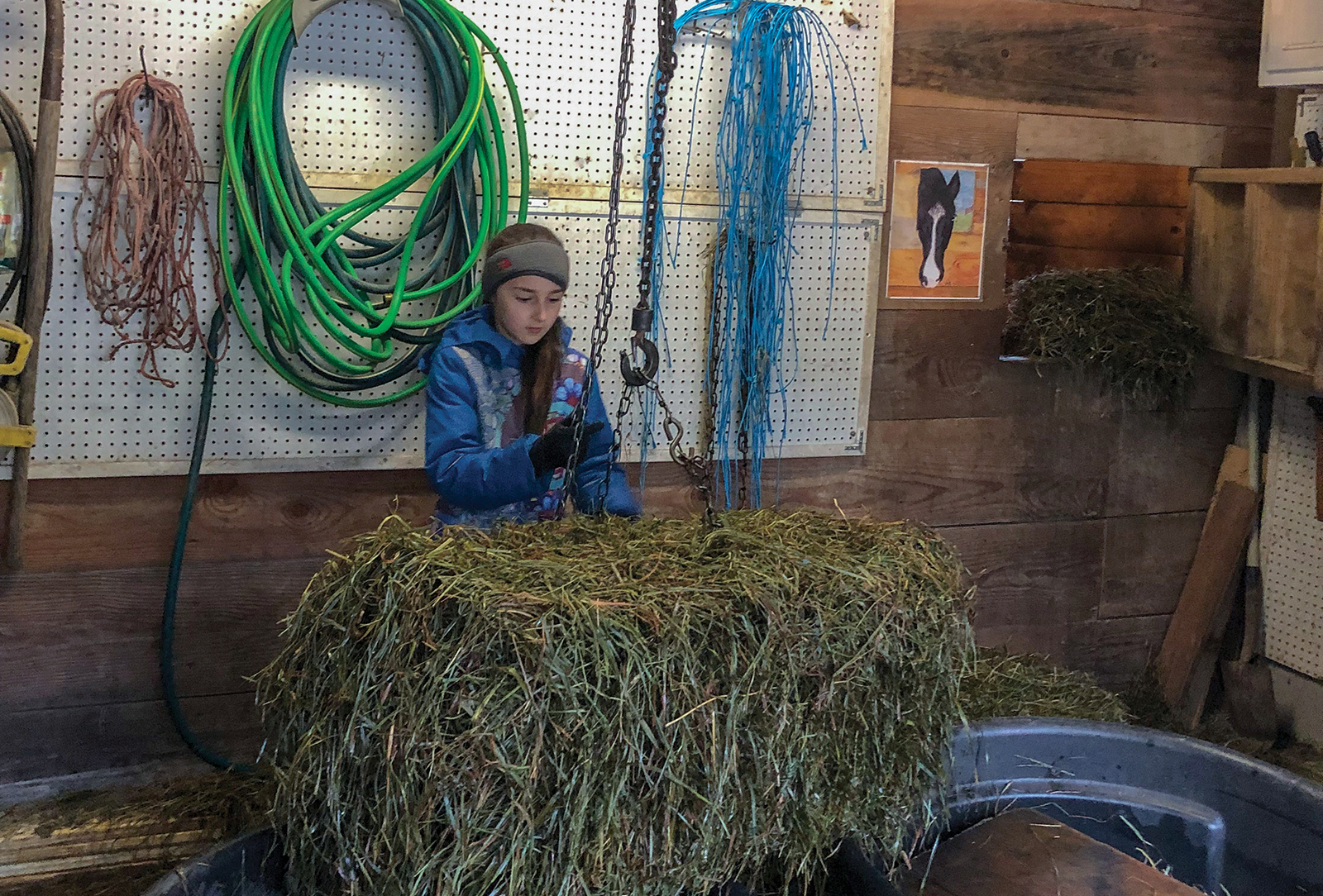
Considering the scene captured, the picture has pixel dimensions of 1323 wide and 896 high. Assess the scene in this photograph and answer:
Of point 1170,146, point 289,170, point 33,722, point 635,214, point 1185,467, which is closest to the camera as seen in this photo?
point 289,170

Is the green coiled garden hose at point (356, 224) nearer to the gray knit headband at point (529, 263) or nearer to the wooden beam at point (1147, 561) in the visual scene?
the gray knit headband at point (529, 263)

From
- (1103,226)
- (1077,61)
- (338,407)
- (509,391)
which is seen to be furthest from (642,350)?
(1103,226)

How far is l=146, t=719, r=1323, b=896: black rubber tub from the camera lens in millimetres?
1875

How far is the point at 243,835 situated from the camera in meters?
1.64

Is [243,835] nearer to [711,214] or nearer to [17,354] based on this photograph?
[17,354]

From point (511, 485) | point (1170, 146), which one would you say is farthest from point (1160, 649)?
point (511, 485)

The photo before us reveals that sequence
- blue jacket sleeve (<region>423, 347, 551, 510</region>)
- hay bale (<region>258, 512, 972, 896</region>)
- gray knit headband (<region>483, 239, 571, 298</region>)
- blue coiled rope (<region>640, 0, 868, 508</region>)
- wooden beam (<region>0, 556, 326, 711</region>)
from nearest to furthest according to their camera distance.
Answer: hay bale (<region>258, 512, 972, 896</region>)
blue jacket sleeve (<region>423, 347, 551, 510</region>)
gray knit headband (<region>483, 239, 571, 298</region>)
wooden beam (<region>0, 556, 326, 711</region>)
blue coiled rope (<region>640, 0, 868, 508</region>)

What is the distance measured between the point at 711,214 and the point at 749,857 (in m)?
1.66

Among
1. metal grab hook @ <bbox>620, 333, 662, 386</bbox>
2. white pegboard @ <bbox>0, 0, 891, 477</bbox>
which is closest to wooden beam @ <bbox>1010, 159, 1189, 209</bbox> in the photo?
white pegboard @ <bbox>0, 0, 891, 477</bbox>

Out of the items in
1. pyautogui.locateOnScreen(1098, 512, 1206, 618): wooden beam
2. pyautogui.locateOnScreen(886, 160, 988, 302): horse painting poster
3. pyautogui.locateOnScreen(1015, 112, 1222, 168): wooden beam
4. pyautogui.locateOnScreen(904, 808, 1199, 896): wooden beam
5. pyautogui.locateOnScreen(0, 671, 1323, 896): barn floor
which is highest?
pyautogui.locateOnScreen(1015, 112, 1222, 168): wooden beam

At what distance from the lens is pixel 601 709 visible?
1447mm

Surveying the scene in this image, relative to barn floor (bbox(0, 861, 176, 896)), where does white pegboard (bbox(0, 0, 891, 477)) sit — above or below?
above

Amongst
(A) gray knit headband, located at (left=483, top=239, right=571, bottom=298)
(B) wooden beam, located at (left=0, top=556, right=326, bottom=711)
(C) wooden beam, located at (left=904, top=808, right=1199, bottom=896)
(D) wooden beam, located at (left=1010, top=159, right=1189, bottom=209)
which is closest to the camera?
(C) wooden beam, located at (left=904, top=808, right=1199, bottom=896)

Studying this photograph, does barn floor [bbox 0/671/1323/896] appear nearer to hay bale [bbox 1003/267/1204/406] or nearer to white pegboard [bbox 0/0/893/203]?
hay bale [bbox 1003/267/1204/406]
